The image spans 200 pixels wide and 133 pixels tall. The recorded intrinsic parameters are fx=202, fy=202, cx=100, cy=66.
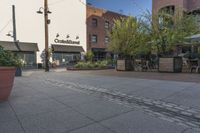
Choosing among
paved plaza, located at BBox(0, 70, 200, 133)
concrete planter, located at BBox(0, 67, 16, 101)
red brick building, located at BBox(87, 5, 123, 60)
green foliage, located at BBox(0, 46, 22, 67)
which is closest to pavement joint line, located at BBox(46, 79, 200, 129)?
paved plaza, located at BBox(0, 70, 200, 133)

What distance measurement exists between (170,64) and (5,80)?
9.52m

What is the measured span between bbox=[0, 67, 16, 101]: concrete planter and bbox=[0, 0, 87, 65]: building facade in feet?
62.3

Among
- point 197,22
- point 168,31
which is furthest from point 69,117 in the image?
point 197,22

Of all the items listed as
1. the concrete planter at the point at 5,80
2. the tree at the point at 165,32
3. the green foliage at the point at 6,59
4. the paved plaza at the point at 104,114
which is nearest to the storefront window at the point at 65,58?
the tree at the point at 165,32

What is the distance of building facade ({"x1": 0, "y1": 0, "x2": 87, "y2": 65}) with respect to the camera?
960 inches

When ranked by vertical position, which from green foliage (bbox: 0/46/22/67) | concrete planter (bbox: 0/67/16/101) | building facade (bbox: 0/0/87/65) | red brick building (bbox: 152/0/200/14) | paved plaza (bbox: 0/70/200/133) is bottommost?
paved plaza (bbox: 0/70/200/133)

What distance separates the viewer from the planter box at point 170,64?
1188cm

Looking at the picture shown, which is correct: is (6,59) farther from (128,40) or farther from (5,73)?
(128,40)

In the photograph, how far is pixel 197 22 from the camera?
60.4ft

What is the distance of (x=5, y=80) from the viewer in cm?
522

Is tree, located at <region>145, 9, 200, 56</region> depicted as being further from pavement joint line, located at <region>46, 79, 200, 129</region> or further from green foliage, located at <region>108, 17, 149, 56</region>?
pavement joint line, located at <region>46, 79, 200, 129</region>

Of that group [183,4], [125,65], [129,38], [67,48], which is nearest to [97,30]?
[67,48]

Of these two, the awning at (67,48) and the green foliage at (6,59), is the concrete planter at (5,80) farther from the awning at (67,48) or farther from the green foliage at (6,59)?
the awning at (67,48)

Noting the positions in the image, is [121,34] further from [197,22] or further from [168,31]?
[197,22]
